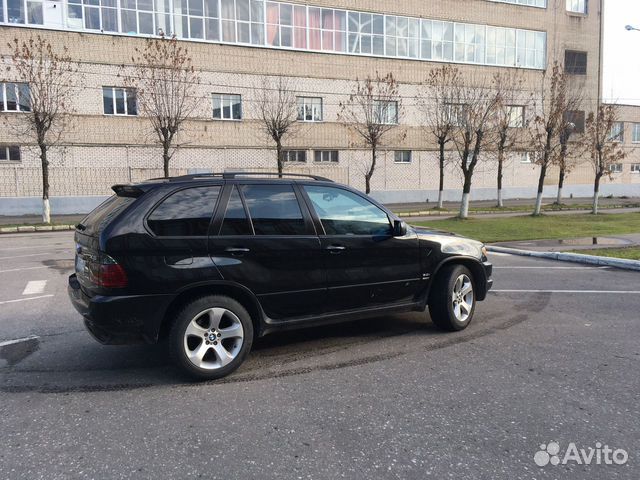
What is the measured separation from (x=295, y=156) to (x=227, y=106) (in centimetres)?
515

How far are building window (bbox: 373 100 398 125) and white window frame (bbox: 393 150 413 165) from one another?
215 centimetres

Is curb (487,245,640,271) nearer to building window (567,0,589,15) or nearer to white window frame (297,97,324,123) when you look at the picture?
white window frame (297,97,324,123)

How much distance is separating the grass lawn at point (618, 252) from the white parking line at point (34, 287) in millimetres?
11150

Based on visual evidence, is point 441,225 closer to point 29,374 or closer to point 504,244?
point 504,244

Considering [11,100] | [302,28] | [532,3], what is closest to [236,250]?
[11,100]

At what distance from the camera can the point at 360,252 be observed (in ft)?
17.0

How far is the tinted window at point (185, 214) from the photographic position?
14.5ft

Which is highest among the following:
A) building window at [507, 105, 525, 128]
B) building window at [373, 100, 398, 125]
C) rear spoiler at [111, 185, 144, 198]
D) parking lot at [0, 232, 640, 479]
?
building window at [373, 100, 398, 125]

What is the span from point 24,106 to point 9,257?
17373 millimetres

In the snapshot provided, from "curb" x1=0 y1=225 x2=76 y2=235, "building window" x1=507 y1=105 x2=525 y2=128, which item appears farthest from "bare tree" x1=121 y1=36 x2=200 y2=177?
"building window" x1=507 y1=105 x2=525 y2=128

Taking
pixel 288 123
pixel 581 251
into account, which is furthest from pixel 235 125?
pixel 581 251

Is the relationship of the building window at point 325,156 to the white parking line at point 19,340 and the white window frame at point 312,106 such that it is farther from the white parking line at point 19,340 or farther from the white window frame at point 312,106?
the white parking line at point 19,340

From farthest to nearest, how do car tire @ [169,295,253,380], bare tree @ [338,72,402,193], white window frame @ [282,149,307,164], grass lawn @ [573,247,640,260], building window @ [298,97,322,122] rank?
building window @ [298,97,322,122] < white window frame @ [282,149,307,164] < bare tree @ [338,72,402,193] < grass lawn @ [573,247,640,260] < car tire @ [169,295,253,380]

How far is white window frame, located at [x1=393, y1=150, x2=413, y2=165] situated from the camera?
3559 centimetres
